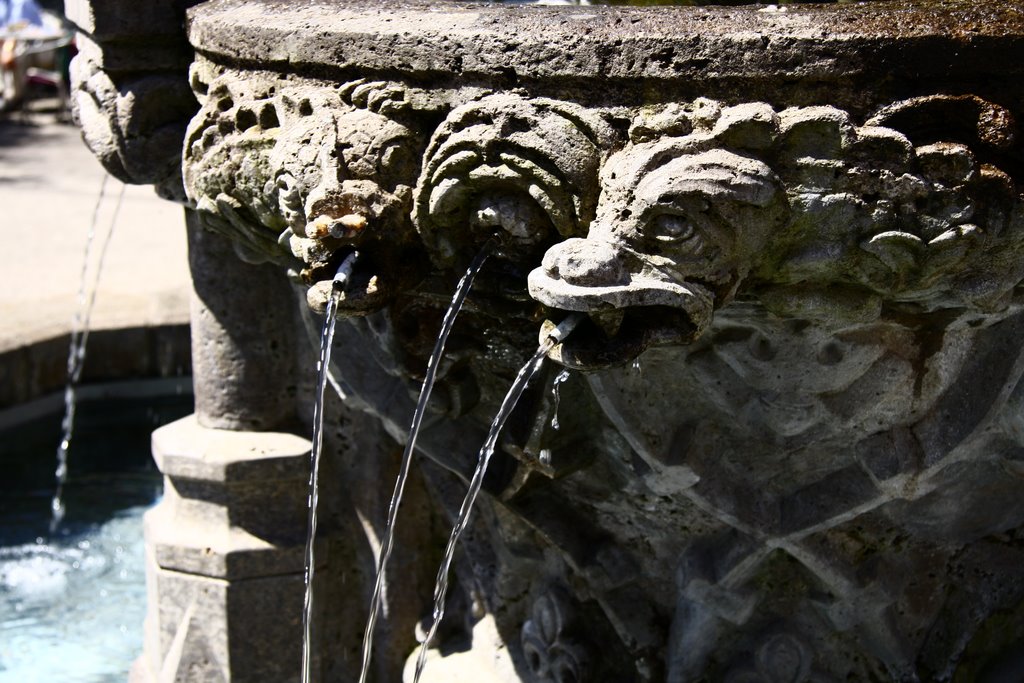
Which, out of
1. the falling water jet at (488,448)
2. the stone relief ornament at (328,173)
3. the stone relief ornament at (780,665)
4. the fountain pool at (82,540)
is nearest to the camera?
the falling water jet at (488,448)

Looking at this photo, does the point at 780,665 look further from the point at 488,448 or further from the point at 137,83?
the point at 137,83

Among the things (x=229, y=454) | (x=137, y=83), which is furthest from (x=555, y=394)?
(x=137, y=83)

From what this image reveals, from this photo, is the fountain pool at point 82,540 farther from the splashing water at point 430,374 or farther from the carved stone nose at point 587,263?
the carved stone nose at point 587,263

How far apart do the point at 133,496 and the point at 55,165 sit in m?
4.52

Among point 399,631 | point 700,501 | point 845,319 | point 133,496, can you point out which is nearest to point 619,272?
point 845,319

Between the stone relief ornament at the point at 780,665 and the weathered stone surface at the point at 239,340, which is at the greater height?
the weathered stone surface at the point at 239,340

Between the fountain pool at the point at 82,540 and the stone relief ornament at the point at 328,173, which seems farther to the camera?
the fountain pool at the point at 82,540

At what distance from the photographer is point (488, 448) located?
7.29 feet

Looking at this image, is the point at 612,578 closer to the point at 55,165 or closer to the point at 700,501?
the point at 700,501

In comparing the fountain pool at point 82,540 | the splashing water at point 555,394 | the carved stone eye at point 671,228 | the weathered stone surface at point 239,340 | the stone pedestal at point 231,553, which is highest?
the carved stone eye at point 671,228

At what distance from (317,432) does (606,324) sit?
2.57 feet

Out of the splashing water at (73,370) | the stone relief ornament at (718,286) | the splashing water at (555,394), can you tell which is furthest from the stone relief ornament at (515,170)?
the splashing water at (73,370)

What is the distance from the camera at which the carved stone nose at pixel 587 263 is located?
165cm

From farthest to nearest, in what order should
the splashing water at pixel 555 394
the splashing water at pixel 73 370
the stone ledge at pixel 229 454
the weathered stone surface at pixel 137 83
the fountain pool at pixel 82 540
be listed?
the splashing water at pixel 73 370 < the fountain pool at pixel 82 540 < the stone ledge at pixel 229 454 < the weathered stone surface at pixel 137 83 < the splashing water at pixel 555 394
